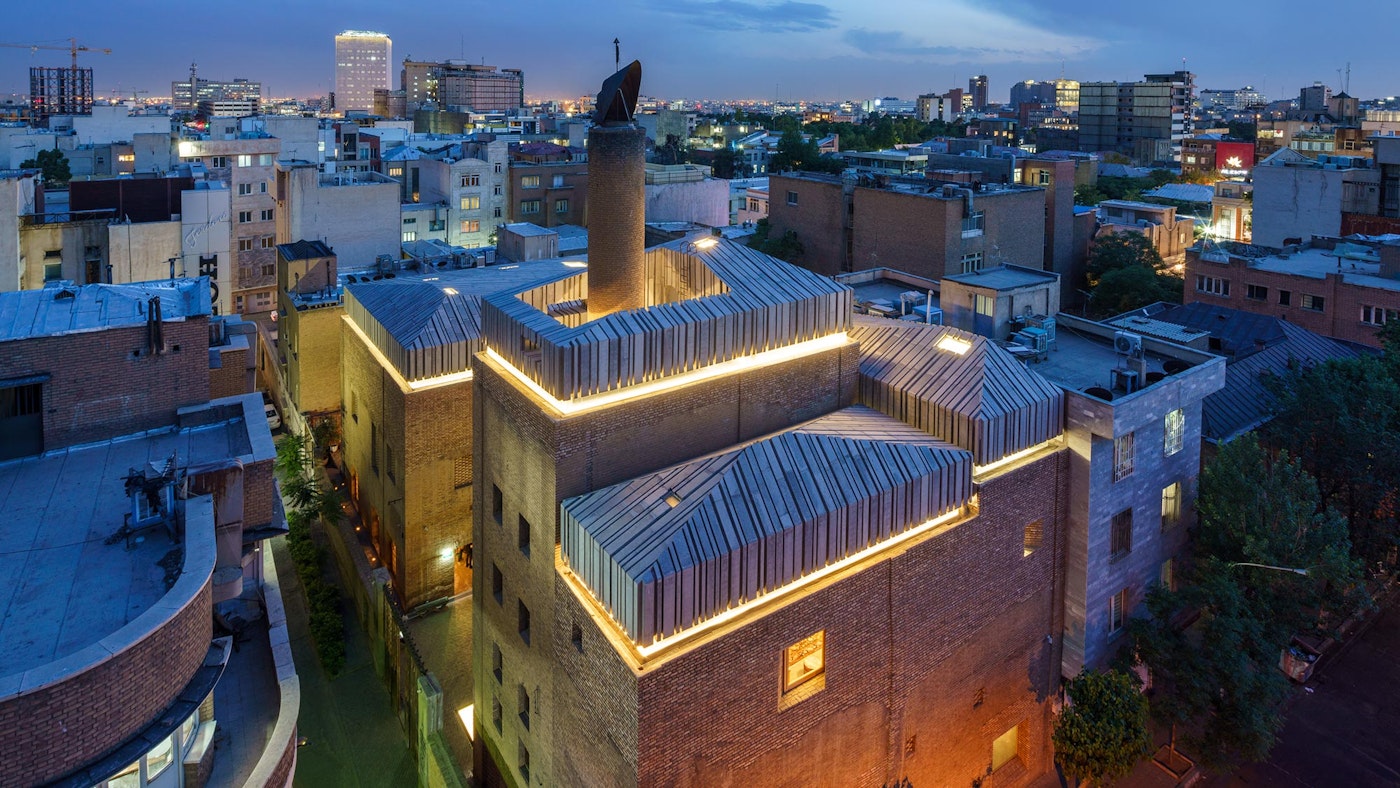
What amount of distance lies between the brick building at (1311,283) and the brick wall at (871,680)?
117 ft

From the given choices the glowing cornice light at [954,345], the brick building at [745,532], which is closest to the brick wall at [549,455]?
the brick building at [745,532]

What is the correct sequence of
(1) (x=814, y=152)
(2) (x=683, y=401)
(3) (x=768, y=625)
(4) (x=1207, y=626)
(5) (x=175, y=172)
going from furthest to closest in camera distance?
(1) (x=814, y=152)
(5) (x=175, y=172)
(4) (x=1207, y=626)
(2) (x=683, y=401)
(3) (x=768, y=625)

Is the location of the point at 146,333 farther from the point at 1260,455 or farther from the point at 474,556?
the point at 1260,455

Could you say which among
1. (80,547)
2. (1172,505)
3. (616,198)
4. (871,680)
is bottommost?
(871,680)

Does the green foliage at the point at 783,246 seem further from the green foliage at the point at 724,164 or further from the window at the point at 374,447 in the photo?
the green foliage at the point at 724,164

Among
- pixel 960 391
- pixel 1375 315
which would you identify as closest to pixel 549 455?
pixel 960 391

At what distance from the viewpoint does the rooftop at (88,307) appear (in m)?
20.6

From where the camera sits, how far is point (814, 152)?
116 meters

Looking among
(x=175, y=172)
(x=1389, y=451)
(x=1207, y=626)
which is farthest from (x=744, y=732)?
(x=175, y=172)

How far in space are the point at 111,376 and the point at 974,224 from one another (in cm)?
5120

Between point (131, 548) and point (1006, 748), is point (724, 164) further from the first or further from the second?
point (131, 548)

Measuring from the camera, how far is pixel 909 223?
58.9 meters

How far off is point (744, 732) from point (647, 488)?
5.33 m

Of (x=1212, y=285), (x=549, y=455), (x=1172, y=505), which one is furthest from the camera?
(x=1212, y=285)
